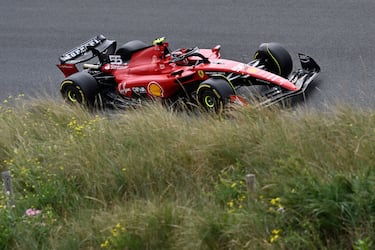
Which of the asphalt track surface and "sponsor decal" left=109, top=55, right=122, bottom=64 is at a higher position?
"sponsor decal" left=109, top=55, right=122, bottom=64

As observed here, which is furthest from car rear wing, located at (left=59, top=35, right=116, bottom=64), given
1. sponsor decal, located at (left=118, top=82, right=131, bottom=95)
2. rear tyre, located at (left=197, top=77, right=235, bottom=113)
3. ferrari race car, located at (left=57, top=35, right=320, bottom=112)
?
rear tyre, located at (left=197, top=77, right=235, bottom=113)

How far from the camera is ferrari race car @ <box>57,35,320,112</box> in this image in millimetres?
10516

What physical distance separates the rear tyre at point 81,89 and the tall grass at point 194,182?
182 cm

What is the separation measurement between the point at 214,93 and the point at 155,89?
1.10 m

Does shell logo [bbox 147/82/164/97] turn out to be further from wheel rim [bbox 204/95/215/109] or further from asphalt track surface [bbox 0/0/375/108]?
asphalt track surface [bbox 0/0/375/108]

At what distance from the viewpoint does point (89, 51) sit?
11992mm

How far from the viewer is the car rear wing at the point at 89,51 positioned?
38.7ft

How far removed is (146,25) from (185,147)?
7.29 metres

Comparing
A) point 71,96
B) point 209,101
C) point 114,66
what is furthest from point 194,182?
point 114,66

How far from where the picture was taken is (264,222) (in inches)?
254

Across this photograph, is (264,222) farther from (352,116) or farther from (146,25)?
(146,25)

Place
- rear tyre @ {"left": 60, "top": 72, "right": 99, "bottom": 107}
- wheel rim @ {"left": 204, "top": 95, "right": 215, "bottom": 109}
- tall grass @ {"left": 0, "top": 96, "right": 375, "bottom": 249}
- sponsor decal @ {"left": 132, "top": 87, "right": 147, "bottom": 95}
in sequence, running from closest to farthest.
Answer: tall grass @ {"left": 0, "top": 96, "right": 375, "bottom": 249} → wheel rim @ {"left": 204, "top": 95, "right": 215, "bottom": 109} → sponsor decal @ {"left": 132, "top": 87, "right": 147, "bottom": 95} → rear tyre @ {"left": 60, "top": 72, "right": 99, "bottom": 107}

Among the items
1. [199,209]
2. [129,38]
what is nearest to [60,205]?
[199,209]

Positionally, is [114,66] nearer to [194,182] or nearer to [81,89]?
[81,89]
